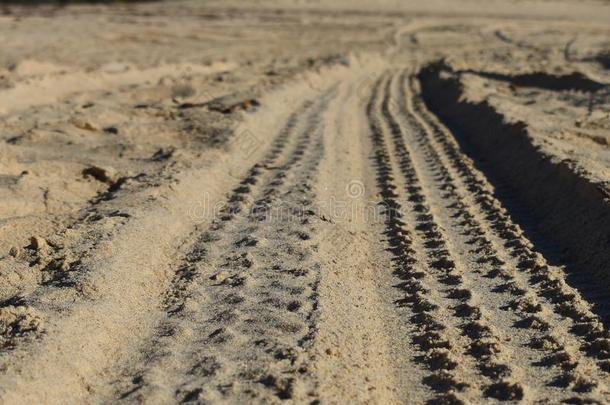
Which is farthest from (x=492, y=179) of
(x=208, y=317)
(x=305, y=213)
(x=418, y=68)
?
(x=418, y=68)

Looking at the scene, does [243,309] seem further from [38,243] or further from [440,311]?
[38,243]

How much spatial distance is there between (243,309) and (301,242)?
95cm

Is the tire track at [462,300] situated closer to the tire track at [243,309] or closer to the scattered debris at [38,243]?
the tire track at [243,309]

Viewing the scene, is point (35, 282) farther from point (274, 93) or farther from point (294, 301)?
point (274, 93)

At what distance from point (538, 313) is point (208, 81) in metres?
8.11

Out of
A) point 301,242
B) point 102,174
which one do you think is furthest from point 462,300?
point 102,174

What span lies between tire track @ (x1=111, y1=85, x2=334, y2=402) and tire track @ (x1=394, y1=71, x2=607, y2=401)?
1.11 m

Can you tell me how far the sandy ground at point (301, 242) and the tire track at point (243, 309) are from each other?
14 millimetres

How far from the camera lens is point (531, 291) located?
393cm

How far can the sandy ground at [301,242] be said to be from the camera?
3.11 metres

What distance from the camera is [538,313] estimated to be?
3666mm

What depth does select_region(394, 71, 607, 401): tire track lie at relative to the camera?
3192mm

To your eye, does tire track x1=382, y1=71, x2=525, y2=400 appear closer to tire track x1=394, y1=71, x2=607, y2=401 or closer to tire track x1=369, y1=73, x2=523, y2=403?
tire track x1=369, y1=73, x2=523, y2=403

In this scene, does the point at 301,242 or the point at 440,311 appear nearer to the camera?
the point at 440,311
